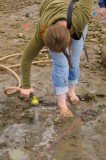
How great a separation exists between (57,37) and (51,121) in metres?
1.21

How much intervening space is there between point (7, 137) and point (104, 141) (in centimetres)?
104

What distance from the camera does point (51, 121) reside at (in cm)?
409

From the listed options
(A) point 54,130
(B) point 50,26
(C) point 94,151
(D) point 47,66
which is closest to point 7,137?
(A) point 54,130

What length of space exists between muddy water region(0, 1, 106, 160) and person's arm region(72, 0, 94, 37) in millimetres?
1099

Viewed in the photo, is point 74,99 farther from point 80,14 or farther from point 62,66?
point 80,14

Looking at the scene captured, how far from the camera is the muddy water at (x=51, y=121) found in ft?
11.7

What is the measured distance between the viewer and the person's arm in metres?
3.45

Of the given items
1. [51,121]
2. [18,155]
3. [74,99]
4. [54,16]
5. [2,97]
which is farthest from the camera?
[2,97]

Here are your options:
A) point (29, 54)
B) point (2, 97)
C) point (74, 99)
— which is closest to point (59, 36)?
point (29, 54)

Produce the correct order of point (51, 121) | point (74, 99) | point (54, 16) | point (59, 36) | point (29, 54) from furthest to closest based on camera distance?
point (74, 99)
point (51, 121)
point (29, 54)
point (54, 16)
point (59, 36)

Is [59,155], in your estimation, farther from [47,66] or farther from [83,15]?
[47,66]

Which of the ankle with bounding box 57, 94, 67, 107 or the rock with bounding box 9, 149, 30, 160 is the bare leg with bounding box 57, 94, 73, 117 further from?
the rock with bounding box 9, 149, 30, 160

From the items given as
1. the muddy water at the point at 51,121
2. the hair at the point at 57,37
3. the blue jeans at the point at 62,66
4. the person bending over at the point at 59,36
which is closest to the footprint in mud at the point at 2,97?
the muddy water at the point at 51,121

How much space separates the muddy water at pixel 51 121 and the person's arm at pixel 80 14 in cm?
110
